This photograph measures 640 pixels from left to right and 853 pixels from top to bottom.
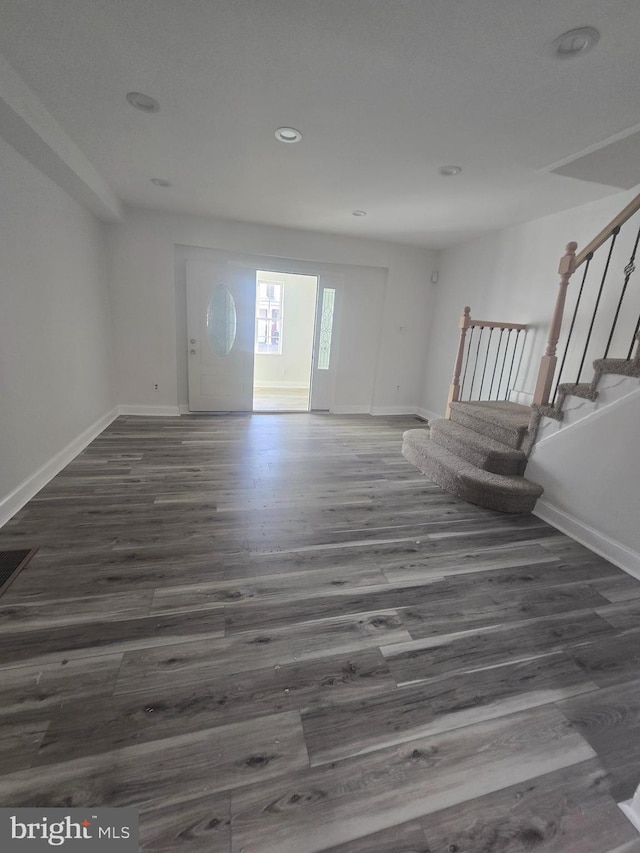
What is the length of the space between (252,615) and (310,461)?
2133mm

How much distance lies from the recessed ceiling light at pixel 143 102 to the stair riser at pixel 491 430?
3.58 metres

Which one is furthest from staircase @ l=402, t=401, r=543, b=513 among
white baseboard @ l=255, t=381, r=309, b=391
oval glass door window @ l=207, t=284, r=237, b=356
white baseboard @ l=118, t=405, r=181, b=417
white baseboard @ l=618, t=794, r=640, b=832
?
white baseboard @ l=255, t=381, r=309, b=391

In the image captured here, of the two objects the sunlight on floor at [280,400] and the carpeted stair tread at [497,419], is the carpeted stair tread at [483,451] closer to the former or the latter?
the carpeted stair tread at [497,419]

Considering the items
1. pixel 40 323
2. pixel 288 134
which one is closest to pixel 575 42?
pixel 288 134

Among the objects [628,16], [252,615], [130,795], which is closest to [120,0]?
[628,16]

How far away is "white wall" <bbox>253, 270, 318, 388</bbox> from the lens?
7.61 metres

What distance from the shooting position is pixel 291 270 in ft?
17.3

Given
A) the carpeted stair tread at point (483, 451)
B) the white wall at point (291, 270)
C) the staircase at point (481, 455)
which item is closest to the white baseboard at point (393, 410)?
the white wall at point (291, 270)

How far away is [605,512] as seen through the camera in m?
2.49

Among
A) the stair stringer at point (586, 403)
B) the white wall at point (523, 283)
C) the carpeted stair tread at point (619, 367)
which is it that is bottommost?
the stair stringer at point (586, 403)

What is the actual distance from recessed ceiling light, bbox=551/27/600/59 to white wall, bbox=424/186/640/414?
6.34 ft

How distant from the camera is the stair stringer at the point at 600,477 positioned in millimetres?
2320

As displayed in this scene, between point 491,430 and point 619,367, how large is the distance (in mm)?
1225

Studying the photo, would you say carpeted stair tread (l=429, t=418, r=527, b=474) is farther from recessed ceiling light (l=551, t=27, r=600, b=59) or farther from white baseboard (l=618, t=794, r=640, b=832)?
recessed ceiling light (l=551, t=27, r=600, b=59)
